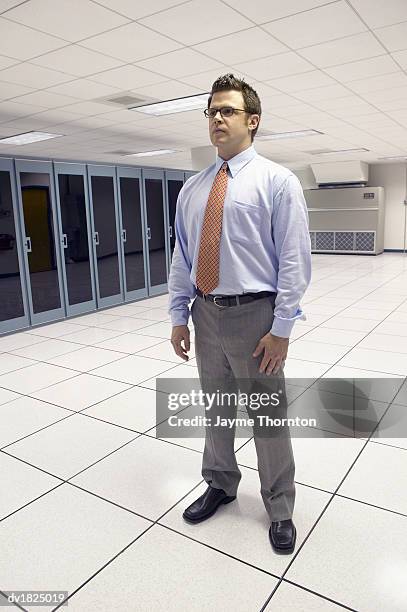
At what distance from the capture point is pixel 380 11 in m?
2.76

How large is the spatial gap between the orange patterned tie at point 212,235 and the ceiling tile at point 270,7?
151 centimetres

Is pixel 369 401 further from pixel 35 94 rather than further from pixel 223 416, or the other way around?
pixel 35 94

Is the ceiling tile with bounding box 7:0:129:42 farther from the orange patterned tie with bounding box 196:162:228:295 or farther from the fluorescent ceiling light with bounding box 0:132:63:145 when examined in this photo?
the fluorescent ceiling light with bounding box 0:132:63:145

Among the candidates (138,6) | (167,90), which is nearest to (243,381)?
(138,6)

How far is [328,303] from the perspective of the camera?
6.35 meters

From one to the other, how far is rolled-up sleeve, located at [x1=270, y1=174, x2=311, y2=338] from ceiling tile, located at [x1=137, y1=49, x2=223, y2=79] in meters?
2.28

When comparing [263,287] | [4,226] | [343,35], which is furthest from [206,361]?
[4,226]

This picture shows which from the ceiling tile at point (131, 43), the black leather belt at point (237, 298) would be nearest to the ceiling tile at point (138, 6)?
the ceiling tile at point (131, 43)

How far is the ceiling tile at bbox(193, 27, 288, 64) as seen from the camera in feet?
9.94

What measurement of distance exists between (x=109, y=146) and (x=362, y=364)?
550 cm

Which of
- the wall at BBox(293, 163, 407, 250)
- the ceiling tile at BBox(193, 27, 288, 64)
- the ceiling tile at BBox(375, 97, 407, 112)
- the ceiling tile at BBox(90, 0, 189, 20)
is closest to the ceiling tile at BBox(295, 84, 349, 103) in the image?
the ceiling tile at BBox(375, 97, 407, 112)

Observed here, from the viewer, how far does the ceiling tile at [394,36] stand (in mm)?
3040

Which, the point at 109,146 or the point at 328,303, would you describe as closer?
the point at 328,303

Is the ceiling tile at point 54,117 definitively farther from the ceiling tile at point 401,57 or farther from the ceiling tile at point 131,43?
the ceiling tile at point 401,57
